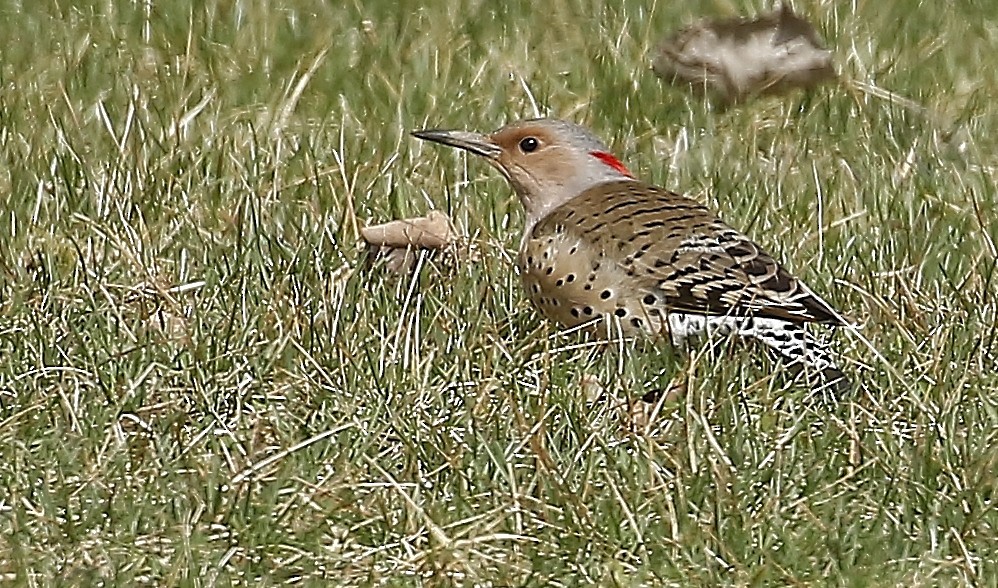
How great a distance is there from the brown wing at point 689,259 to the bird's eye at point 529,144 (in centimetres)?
35

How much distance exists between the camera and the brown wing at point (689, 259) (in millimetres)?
4539

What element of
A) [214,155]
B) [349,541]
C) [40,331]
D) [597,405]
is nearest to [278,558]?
[349,541]

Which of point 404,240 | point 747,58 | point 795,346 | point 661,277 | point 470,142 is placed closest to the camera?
point 795,346

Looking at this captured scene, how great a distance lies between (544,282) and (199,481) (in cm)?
112

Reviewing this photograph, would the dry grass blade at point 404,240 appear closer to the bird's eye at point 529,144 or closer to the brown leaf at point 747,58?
the bird's eye at point 529,144

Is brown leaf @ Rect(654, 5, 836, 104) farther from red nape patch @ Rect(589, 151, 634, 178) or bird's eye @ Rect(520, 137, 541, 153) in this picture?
bird's eye @ Rect(520, 137, 541, 153)

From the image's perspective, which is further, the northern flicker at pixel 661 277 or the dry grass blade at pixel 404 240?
the dry grass blade at pixel 404 240

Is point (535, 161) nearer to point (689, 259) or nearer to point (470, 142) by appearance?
point (470, 142)

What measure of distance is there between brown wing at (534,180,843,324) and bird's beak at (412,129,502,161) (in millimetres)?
367

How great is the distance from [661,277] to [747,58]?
208 centimetres

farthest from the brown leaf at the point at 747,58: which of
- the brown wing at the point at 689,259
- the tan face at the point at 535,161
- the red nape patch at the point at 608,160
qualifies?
the brown wing at the point at 689,259

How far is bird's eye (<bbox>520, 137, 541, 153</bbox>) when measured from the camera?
211 inches

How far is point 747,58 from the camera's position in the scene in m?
6.60

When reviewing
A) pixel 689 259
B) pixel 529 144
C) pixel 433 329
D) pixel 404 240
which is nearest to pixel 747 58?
pixel 529 144
